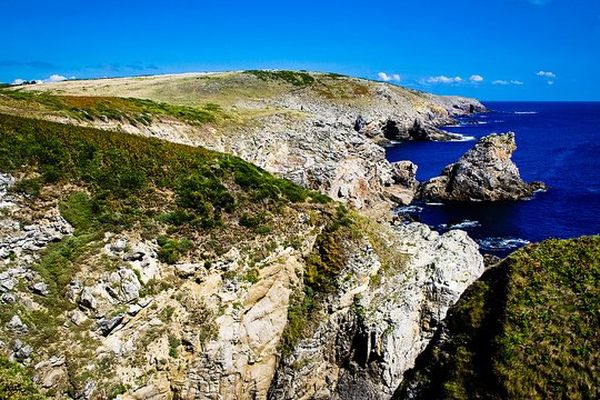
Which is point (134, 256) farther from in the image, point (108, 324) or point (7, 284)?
point (7, 284)

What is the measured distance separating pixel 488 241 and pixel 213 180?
132ft

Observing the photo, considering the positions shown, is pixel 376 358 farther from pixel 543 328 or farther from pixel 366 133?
pixel 366 133

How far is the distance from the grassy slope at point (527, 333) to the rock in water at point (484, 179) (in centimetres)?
5964

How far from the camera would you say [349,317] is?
3259cm

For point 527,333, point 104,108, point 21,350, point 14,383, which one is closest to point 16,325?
point 21,350

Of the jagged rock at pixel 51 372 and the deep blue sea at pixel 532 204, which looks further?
the deep blue sea at pixel 532 204

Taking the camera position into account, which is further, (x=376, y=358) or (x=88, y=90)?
(x=88, y=90)

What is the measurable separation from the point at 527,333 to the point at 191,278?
19038 mm

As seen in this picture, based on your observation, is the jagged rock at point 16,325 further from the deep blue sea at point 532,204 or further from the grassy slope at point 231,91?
the deep blue sea at point 532,204

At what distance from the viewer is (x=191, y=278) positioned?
29.6 meters

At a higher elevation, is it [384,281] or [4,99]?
[4,99]

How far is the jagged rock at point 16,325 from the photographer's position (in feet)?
77.4

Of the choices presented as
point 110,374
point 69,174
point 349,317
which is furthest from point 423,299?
point 69,174

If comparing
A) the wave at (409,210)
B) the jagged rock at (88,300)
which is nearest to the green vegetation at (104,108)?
the jagged rock at (88,300)
